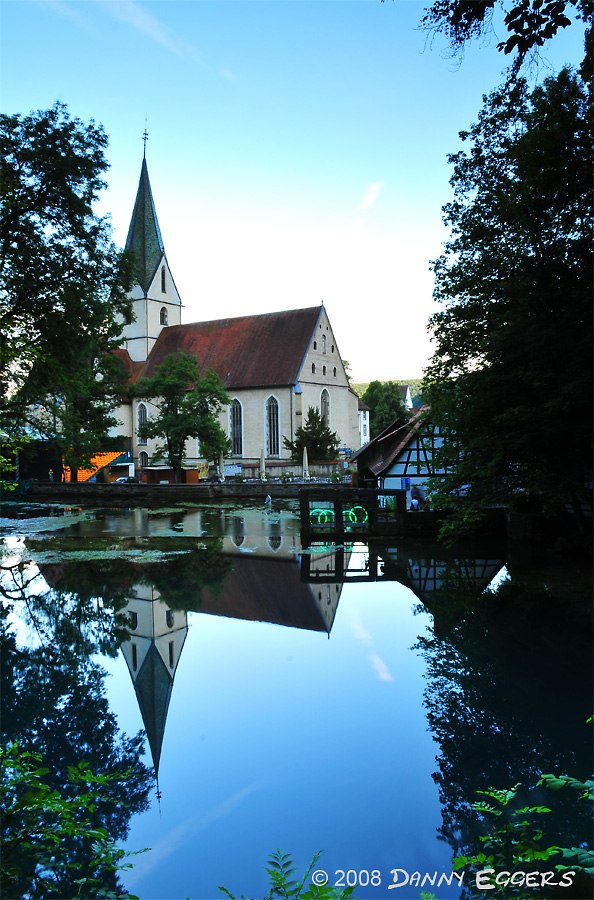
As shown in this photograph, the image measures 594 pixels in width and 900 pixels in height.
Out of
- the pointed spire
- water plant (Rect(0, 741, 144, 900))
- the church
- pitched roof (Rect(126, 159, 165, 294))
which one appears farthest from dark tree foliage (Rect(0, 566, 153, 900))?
pitched roof (Rect(126, 159, 165, 294))

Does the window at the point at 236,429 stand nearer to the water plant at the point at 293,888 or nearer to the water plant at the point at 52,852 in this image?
the water plant at the point at 52,852

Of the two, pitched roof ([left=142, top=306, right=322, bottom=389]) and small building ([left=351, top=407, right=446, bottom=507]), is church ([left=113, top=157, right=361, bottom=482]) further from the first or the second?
small building ([left=351, top=407, right=446, bottom=507])

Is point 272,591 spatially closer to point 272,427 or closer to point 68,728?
point 68,728

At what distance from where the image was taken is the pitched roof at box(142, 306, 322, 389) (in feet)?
148

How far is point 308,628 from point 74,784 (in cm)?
525

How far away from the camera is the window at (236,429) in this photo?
152ft

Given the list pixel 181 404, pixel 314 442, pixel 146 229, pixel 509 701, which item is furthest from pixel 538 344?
pixel 146 229

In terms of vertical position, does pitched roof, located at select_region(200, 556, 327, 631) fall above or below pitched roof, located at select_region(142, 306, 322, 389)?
below

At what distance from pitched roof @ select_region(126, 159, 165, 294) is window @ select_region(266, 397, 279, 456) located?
50.3ft

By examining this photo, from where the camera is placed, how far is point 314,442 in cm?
3950

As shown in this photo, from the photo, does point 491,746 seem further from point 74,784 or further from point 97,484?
point 97,484

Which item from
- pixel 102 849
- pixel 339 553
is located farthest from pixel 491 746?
pixel 339 553

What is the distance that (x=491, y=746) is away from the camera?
5.93m

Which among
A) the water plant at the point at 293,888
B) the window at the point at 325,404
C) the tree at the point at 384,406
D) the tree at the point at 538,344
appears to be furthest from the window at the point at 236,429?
the water plant at the point at 293,888
